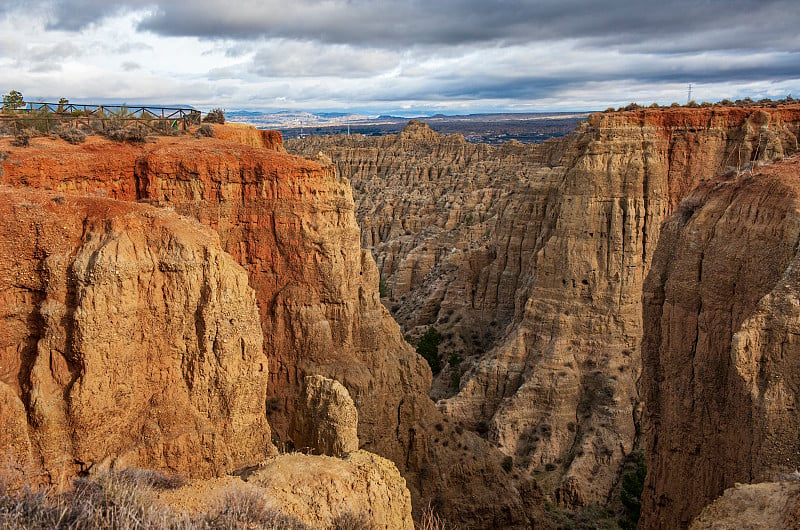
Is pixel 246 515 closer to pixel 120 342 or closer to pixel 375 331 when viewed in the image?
pixel 120 342

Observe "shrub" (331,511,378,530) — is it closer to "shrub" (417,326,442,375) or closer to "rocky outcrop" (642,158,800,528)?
"rocky outcrop" (642,158,800,528)

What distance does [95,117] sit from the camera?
21.7 m

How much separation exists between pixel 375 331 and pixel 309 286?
3.26 m

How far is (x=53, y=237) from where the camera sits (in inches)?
533

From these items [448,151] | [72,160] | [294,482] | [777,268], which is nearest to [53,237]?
[72,160]

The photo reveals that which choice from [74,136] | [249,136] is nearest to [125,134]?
[74,136]

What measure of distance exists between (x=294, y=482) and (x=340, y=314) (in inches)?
388

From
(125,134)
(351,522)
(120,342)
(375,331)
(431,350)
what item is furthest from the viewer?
(431,350)

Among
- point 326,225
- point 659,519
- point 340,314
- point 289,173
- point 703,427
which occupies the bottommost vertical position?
point 659,519

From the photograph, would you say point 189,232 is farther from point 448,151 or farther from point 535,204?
point 448,151

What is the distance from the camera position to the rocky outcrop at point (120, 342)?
1306cm

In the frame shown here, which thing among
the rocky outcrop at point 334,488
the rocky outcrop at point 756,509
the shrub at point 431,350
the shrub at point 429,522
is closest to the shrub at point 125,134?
the rocky outcrop at point 334,488

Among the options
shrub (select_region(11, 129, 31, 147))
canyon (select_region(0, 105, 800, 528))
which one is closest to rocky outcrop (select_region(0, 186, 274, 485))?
canyon (select_region(0, 105, 800, 528))

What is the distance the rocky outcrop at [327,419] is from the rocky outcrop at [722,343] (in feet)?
32.7
